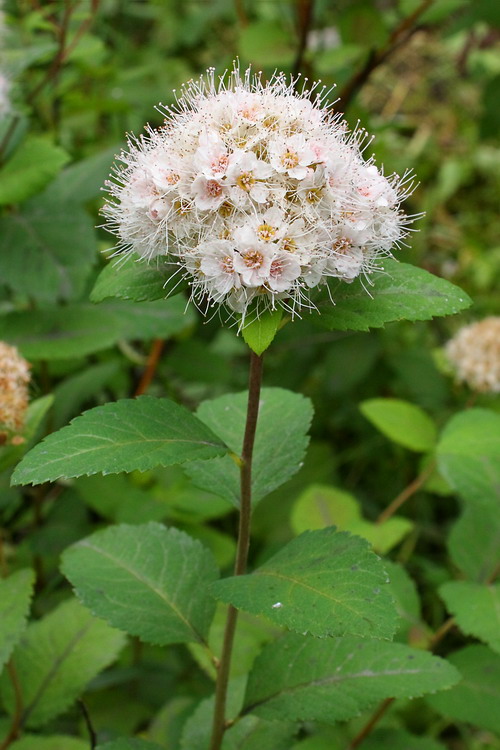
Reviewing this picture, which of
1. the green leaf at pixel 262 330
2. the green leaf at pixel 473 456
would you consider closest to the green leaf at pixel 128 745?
the green leaf at pixel 262 330

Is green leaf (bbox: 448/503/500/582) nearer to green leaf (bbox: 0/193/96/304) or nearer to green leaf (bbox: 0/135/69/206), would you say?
green leaf (bbox: 0/193/96/304)

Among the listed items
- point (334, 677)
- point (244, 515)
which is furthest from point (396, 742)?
point (244, 515)

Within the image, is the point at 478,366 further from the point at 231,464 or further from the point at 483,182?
the point at 483,182

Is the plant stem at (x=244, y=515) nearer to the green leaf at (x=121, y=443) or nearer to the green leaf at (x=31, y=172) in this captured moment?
the green leaf at (x=121, y=443)

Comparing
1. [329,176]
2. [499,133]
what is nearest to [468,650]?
[329,176]

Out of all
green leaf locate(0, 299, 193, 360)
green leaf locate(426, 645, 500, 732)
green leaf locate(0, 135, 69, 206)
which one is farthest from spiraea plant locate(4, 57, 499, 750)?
green leaf locate(0, 135, 69, 206)

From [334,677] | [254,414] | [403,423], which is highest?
[254,414]

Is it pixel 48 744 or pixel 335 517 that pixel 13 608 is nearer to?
pixel 48 744

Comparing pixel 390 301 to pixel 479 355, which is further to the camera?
→ pixel 479 355
